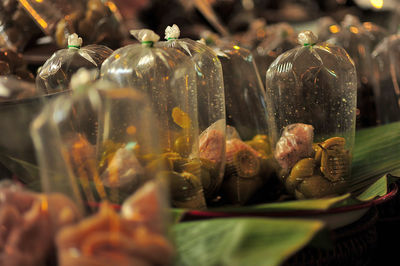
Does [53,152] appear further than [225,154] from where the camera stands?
No

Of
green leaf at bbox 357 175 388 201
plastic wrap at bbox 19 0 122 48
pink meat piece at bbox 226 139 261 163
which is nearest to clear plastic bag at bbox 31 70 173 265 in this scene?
pink meat piece at bbox 226 139 261 163

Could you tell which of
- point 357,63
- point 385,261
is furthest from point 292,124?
point 357,63

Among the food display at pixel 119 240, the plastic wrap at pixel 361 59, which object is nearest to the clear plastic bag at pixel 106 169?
the food display at pixel 119 240

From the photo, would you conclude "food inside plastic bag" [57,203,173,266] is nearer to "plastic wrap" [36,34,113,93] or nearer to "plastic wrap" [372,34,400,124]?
"plastic wrap" [36,34,113,93]

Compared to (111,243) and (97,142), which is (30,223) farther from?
(97,142)

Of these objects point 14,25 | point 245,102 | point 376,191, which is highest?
point 14,25

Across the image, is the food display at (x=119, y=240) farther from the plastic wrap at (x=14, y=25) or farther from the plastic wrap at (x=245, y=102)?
the plastic wrap at (x=14, y=25)

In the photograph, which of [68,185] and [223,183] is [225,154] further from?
[68,185]

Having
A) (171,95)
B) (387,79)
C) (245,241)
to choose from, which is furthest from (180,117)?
(387,79)
